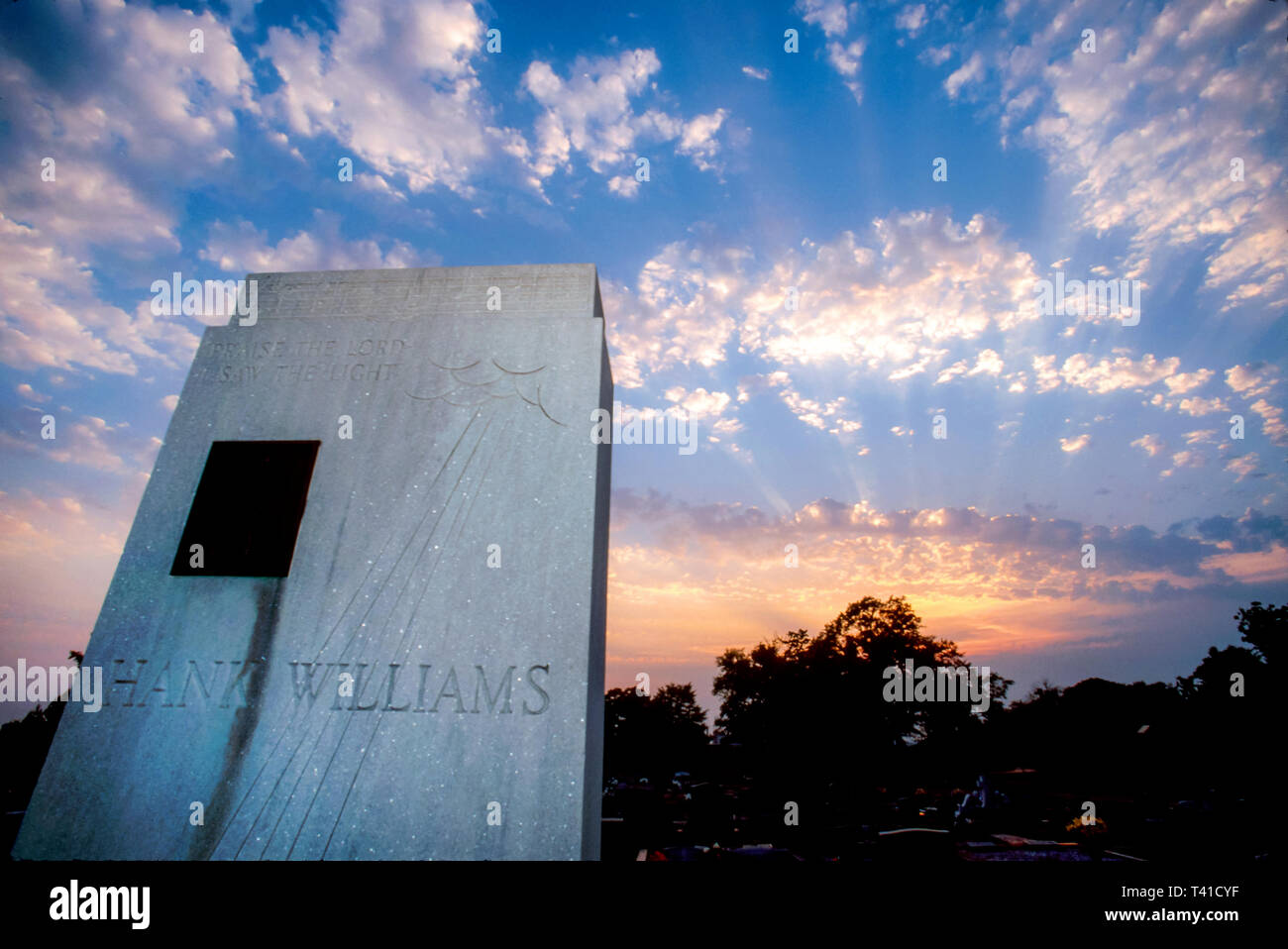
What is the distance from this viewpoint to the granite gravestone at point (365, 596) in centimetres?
311

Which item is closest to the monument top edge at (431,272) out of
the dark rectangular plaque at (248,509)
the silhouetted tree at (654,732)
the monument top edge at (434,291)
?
the monument top edge at (434,291)

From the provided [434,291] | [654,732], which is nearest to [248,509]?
[434,291]

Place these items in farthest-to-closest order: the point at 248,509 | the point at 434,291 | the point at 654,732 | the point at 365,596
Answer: the point at 654,732 < the point at 434,291 < the point at 248,509 < the point at 365,596

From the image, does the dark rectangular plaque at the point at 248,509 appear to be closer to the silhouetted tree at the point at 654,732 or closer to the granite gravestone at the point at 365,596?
the granite gravestone at the point at 365,596

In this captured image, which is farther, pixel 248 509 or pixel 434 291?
pixel 434 291

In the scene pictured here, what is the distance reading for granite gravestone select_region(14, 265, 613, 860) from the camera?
3.11 m

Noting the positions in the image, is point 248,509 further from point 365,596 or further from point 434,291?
point 434,291

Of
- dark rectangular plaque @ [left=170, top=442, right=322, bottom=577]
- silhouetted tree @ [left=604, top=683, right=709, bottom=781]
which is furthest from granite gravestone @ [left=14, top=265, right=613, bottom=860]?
silhouetted tree @ [left=604, top=683, right=709, bottom=781]

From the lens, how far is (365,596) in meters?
3.52
